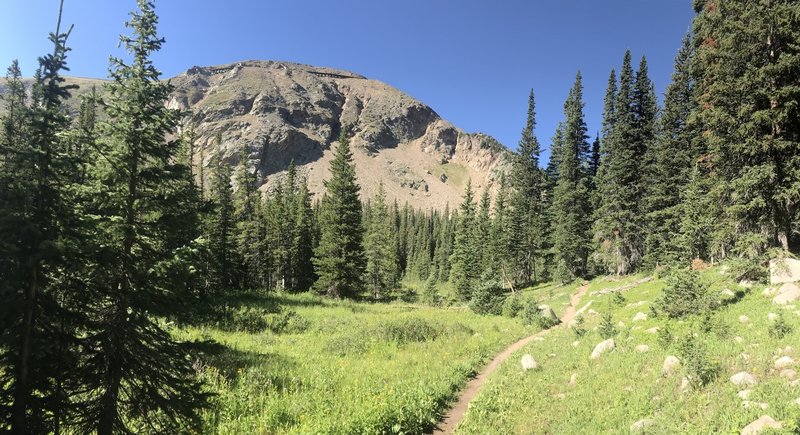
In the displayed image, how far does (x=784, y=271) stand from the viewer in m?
13.2

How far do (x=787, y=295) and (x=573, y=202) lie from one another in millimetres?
35451

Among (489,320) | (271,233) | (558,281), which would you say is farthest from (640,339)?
(271,233)

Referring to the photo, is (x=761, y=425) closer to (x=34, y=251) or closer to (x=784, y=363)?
(x=784, y=363)

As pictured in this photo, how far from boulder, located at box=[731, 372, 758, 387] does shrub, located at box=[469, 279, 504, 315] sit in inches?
870

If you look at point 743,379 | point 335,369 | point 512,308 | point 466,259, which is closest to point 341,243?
point 512,308

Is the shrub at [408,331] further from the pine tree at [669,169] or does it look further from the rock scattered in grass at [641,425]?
the pine tree at [669,169]

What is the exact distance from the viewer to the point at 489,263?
54.3 m

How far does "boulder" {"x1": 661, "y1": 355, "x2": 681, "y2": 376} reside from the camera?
9172mm

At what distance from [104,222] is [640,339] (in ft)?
48.7

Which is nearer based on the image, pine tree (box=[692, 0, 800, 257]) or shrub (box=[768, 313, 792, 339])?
shrub (box=[768, 313, 792, 339])

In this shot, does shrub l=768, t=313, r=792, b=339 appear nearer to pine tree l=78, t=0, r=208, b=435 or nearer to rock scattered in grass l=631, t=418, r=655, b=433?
rock scattered in grass l=631, t=418, r=655, b=433

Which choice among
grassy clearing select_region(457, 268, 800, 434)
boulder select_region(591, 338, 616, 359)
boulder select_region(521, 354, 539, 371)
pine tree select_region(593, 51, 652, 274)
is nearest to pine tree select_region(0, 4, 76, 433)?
grassy clearing select_region(457, 268, 800, 434)

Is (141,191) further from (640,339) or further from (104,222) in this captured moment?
(640,339)

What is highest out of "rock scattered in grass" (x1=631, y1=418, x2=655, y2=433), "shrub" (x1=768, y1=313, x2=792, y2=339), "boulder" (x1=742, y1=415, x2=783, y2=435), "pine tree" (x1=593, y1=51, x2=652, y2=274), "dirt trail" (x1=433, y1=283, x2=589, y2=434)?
"pine tree" (x1=593, y1=51, x2=652, y2=274)
